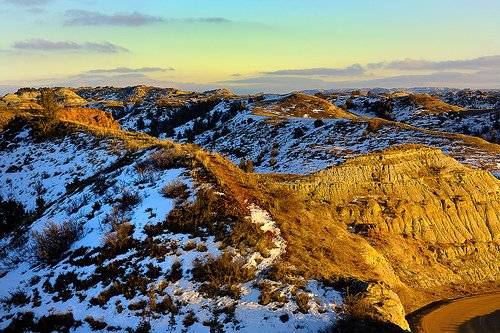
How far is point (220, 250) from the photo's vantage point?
14984 millimetres

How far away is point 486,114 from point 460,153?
37.1 meters

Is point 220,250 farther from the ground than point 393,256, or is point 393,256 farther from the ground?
point 220,250

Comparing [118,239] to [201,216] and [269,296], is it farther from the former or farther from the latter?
[269,296]

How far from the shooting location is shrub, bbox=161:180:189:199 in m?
17.9

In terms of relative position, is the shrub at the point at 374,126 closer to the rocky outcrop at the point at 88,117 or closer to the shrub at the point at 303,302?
the rocky outcrop at the point at 88,117

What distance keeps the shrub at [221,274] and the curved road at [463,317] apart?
395 inches

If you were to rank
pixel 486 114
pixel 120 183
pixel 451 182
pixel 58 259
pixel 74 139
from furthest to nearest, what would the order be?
pixel 486 114, pixel 74 139, pixel 451 182, pixel 120 183, pixel 58 259

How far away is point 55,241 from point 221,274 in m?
7.78

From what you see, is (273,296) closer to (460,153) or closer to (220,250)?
(220,250)

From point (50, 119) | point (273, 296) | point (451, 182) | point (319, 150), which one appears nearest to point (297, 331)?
point (273, 296)

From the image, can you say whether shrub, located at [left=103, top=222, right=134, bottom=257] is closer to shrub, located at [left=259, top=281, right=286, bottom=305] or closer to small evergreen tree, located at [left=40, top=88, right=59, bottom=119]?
shrub, located at [left=259, top=281, right=286, bottom=305]

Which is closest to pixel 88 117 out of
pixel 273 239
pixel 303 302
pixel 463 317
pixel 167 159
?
pixel 167 159

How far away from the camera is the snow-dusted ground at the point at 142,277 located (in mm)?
12469

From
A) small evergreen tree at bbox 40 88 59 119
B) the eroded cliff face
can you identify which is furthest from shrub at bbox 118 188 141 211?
small evergreen tree at bbox 40 88 59 119
